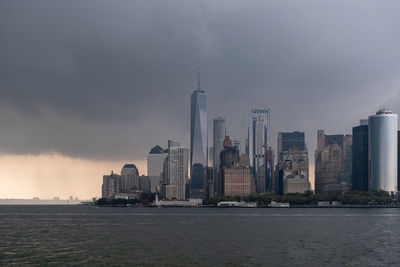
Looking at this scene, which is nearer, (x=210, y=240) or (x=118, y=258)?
(x=118, y=258)

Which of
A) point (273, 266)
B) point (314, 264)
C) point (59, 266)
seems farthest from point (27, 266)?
point (314, 264)

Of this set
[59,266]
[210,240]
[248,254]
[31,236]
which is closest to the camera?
[59,266]

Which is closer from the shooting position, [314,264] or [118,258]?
[314,264]

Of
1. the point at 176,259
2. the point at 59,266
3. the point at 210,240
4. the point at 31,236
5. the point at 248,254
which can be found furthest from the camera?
the point at 31,236

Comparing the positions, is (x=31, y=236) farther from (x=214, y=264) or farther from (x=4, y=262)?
(x=214, y=264)

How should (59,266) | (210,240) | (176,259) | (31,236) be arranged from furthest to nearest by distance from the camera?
(31,236) → (210,240) → (176,259) → (59,266)

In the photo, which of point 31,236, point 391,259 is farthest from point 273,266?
point 31,236

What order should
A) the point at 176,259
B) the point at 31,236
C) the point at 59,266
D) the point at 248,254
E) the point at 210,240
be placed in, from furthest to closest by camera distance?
the point at 31,236, the point at 210,240, the point at 248,254, the point at 176,259, the point at 59,266

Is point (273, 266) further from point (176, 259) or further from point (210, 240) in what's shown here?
point (210, 240)
